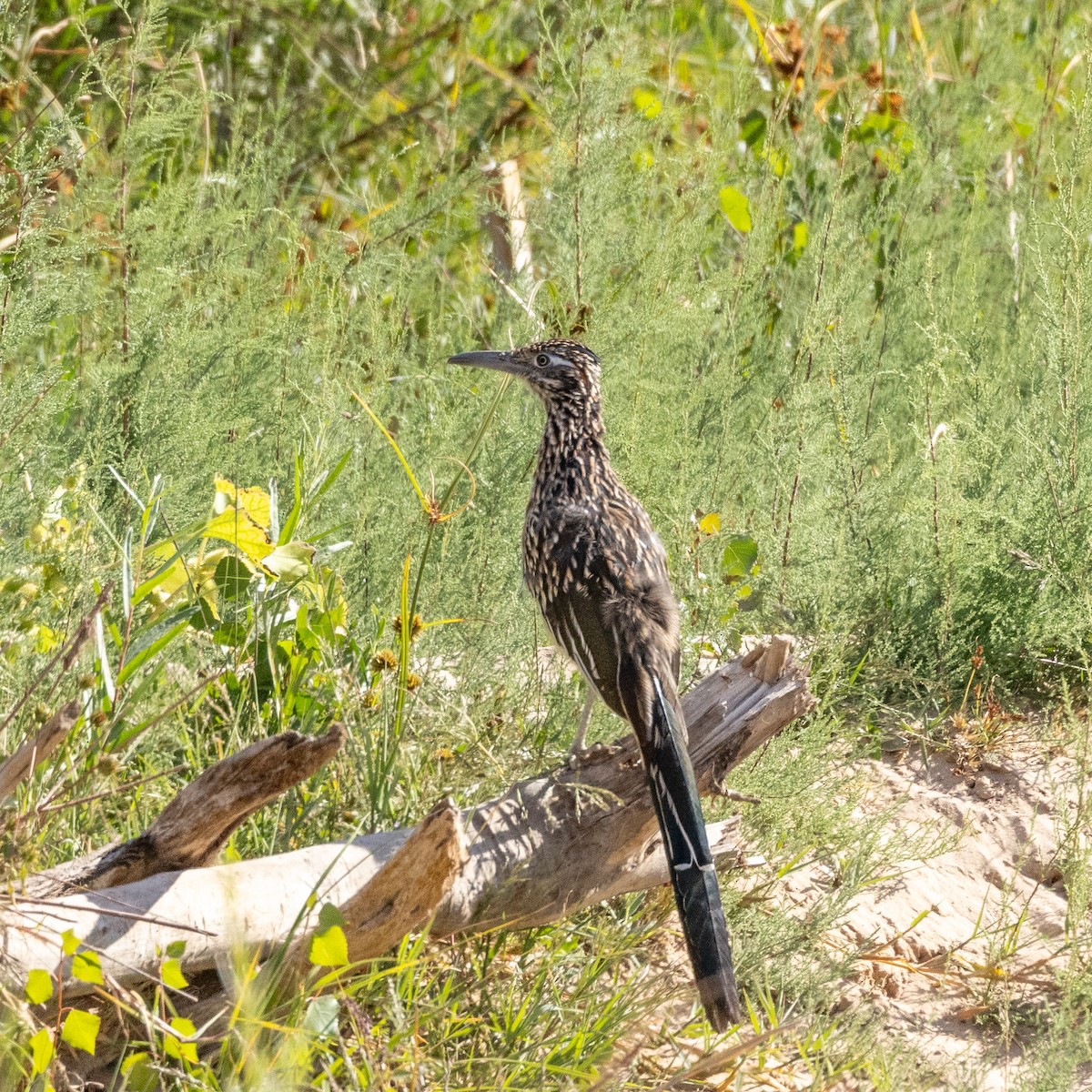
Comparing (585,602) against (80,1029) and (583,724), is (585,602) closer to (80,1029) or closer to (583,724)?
(583,724)

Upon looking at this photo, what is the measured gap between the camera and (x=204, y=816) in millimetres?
2988

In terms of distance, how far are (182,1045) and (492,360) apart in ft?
8.45

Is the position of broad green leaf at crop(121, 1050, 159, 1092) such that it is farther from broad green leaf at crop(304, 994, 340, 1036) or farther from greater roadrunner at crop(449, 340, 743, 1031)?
greater roadrunner at crop(449, 340, 743, 1031)

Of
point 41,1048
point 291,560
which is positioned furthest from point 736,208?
point 41,1048

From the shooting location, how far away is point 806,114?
6004 mm

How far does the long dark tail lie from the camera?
319cm

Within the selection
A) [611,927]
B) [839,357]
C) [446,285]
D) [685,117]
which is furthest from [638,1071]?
[685,117]

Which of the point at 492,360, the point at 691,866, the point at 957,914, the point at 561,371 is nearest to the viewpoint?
the point at 691,866

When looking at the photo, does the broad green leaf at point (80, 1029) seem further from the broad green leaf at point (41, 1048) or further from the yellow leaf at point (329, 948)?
the yellow leaf at point (329, 948)

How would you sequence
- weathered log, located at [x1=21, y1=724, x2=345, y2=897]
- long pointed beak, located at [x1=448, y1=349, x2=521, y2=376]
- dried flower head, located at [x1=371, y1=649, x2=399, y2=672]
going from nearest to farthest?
weathered log, located at [x1=21, y1=724, x2=345, y2=897] < dried flower head, located at [x1=371, y1=649, x2=399, y2=672] < long pointed beak, located at [x1=448, y1=349, x2=521, y2=376]

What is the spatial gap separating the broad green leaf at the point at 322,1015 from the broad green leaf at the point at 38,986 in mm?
528

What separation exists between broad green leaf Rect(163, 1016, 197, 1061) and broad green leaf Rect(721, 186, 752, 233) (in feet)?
13.5

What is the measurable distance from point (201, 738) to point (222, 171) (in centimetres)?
321

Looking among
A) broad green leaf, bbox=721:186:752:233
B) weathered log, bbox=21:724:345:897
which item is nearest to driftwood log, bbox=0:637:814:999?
weathered log, bbox=21:724:345:897
